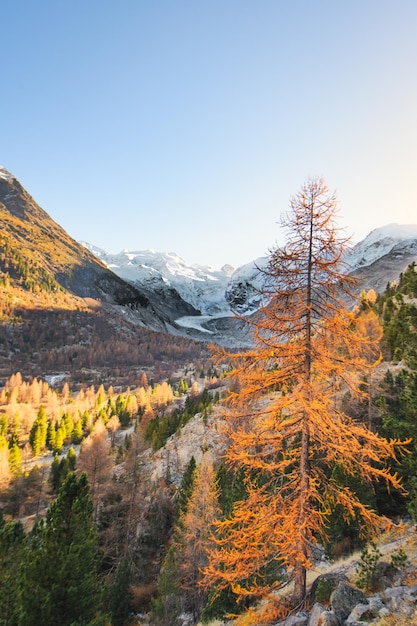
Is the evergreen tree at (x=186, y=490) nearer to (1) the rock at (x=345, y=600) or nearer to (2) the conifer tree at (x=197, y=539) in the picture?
(2) the conifer tree at (x=197, y=539)

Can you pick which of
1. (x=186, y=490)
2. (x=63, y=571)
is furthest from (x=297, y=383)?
Result: (x=186, y=490)

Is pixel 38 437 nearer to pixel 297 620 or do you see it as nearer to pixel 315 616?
pixel 297 620

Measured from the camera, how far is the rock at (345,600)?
801 cm

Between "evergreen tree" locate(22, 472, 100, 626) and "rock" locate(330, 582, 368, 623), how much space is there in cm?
897

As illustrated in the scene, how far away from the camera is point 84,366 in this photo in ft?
550

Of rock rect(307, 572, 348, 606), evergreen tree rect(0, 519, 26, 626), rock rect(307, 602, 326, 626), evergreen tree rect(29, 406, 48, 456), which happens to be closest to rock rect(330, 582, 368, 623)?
rock rect(307, 602, 326, 626)

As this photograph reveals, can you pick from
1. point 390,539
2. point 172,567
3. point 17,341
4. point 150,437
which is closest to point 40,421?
point 150,437

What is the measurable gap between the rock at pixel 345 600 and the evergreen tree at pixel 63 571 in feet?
29.4

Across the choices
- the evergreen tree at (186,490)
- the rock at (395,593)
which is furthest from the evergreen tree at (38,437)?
the rock at (395,593)

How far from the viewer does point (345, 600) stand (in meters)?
8.37

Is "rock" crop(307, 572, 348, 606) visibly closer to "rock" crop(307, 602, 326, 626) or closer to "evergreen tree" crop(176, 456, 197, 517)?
"rock" crop(307, 602, 326, 626)

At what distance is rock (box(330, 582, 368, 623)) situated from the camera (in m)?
8.01

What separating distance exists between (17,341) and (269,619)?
198268mm

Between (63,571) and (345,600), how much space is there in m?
9.48
